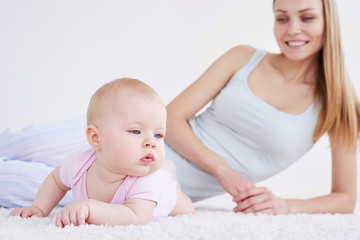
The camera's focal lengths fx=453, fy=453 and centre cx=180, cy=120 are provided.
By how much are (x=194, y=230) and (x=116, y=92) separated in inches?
15.3

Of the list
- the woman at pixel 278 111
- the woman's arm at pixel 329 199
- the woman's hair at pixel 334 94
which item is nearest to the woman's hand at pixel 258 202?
the woman's arm at pixel 329 199

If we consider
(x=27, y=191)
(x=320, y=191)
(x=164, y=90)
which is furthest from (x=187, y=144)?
(x=320, y=191)

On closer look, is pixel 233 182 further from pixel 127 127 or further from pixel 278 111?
pixel 127 127

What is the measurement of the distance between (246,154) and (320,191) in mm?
1740

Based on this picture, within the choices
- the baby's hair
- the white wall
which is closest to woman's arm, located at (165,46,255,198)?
the baby's hair

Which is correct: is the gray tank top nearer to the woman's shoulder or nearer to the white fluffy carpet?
the woman's shoulder

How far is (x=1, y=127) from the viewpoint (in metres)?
2.83

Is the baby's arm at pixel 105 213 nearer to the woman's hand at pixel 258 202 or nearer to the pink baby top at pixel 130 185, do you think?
the pink baby top at pixel 130 185

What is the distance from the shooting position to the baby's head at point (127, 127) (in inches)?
43.9

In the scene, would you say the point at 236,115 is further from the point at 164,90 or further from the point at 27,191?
the point at 164,90

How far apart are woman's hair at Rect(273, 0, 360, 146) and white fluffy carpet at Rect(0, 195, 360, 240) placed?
23.3 inches

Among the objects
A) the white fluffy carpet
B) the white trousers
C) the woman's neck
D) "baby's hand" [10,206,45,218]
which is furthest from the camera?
the woman's neck

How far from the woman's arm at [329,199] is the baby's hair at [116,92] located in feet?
2.11

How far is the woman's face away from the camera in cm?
178
